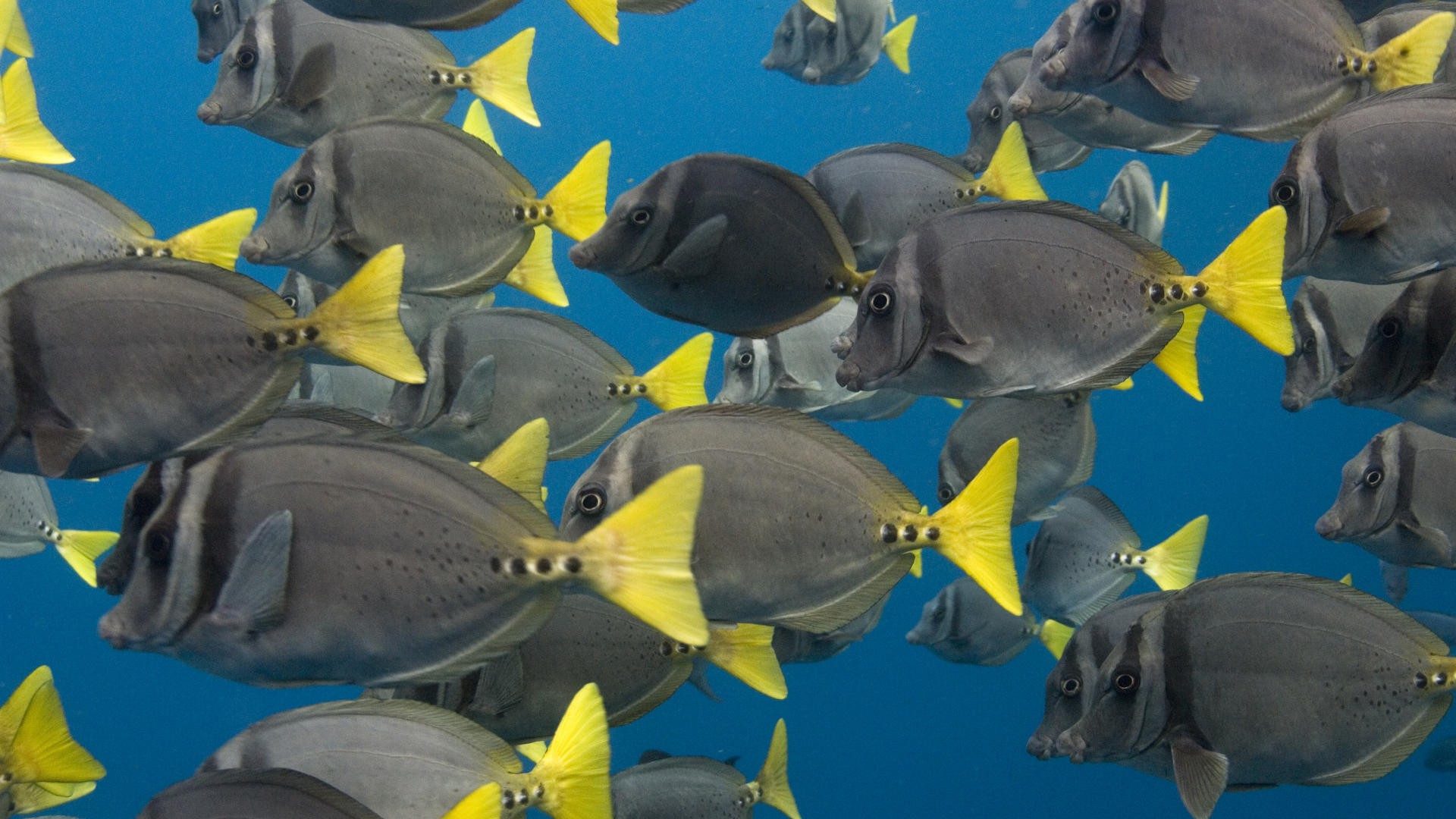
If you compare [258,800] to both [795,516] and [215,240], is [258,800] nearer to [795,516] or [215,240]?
[795,516]

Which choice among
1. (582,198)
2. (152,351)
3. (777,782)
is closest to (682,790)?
(777,782)

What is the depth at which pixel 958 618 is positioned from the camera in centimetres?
432

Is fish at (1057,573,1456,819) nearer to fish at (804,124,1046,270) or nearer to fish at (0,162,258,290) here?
fish at (804,124,1046,270)

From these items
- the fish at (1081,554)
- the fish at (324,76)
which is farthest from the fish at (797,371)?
the fish at (324,76)

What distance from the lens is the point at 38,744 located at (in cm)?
194

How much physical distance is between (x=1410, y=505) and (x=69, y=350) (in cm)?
296

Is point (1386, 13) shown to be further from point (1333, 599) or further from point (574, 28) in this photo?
point (574, 28)

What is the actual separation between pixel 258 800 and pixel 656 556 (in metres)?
0.80

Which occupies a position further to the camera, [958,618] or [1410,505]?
[958,618]

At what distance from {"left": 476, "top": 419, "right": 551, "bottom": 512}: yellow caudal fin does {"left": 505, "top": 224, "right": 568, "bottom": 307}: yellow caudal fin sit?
1.20 m

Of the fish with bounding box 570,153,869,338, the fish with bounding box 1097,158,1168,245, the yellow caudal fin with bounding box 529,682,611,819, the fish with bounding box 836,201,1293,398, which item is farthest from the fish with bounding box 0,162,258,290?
the fish with bounding box 1097,158,1168,245

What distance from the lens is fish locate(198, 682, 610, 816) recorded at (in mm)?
1936

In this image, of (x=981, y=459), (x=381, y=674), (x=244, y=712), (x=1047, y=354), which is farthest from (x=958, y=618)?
(x=244, y=712)

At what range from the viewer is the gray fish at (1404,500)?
2566 millimetres
